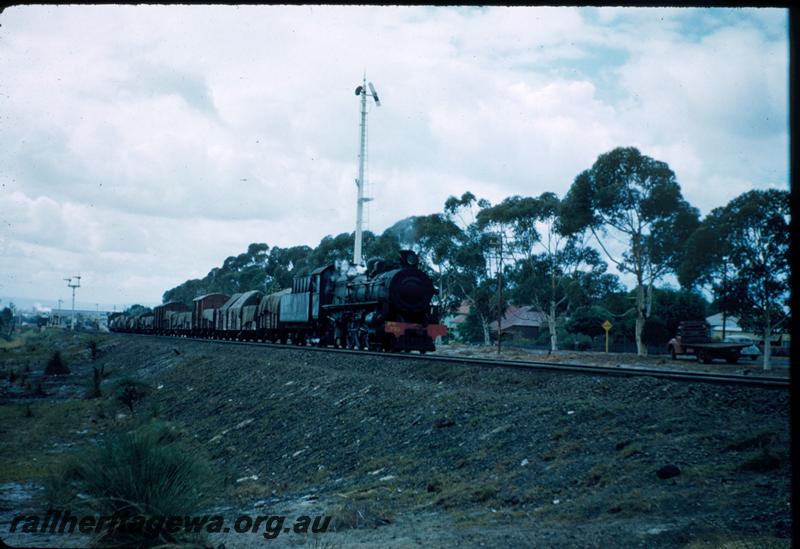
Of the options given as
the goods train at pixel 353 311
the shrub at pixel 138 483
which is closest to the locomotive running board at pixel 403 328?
the goods train at pixel 353 311

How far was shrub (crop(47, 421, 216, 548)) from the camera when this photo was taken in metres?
5.23

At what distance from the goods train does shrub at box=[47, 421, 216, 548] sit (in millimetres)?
13628

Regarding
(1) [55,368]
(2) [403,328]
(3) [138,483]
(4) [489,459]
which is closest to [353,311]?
(2) [403,328]

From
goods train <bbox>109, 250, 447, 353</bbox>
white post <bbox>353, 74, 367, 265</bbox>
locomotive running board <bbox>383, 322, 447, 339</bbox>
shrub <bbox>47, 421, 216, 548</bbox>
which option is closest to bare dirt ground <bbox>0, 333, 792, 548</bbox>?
shrub <bbox>47, 421, 216, 548</bbox>

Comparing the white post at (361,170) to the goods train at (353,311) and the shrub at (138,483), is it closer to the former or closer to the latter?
the goods train at (353,311)

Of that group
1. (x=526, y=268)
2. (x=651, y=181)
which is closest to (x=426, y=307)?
(x=651, y=181)

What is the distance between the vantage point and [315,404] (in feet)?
45.5

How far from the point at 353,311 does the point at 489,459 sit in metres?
15.6

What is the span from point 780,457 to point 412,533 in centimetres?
378

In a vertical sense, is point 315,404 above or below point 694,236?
below

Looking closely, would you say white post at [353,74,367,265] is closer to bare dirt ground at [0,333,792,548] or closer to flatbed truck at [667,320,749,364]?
flatbed truck at [667,320,749,364]

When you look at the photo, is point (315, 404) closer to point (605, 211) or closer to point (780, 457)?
point (780, 457)

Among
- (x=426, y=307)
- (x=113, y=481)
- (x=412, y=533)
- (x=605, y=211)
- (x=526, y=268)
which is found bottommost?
(x=412, y=533)

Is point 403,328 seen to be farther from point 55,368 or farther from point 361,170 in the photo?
point 55,368
